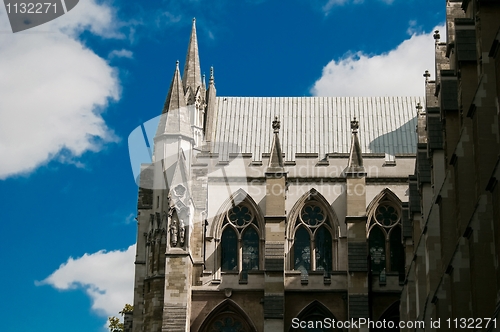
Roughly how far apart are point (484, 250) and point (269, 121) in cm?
2543

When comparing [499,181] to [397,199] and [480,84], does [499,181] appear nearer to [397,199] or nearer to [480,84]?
[480,84]

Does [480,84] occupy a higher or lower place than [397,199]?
lower

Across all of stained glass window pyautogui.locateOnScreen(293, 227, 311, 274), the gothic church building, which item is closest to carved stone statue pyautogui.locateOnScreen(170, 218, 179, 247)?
the gothic church building

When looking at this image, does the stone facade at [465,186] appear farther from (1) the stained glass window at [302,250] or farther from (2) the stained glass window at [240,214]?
(2) the stained glass window at [240,214]

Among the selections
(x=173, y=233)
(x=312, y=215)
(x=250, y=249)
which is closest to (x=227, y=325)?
(x=250, y=249)

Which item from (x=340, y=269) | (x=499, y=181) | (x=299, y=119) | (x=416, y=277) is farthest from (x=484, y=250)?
(x=299, y=119)

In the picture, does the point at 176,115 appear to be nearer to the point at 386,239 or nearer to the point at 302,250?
the point at 302,250

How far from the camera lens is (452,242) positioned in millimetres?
23312

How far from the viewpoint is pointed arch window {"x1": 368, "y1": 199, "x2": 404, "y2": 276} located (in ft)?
125

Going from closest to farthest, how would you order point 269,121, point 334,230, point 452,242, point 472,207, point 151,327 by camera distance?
1. point 472,207
2. point 452,242
3. point 151,327
4. point 334,230
5. point 269,121

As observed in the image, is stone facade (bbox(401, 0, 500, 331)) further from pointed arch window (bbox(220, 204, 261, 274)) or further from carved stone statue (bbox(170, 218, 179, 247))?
pointed arch window (bbox(220, 204, 261, 274))

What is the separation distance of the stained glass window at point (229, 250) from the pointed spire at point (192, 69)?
635 cm

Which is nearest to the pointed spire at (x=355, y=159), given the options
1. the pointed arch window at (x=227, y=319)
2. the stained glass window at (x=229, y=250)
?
the stained glass window at (x=229, y=250)

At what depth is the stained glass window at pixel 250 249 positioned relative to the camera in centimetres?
3872
